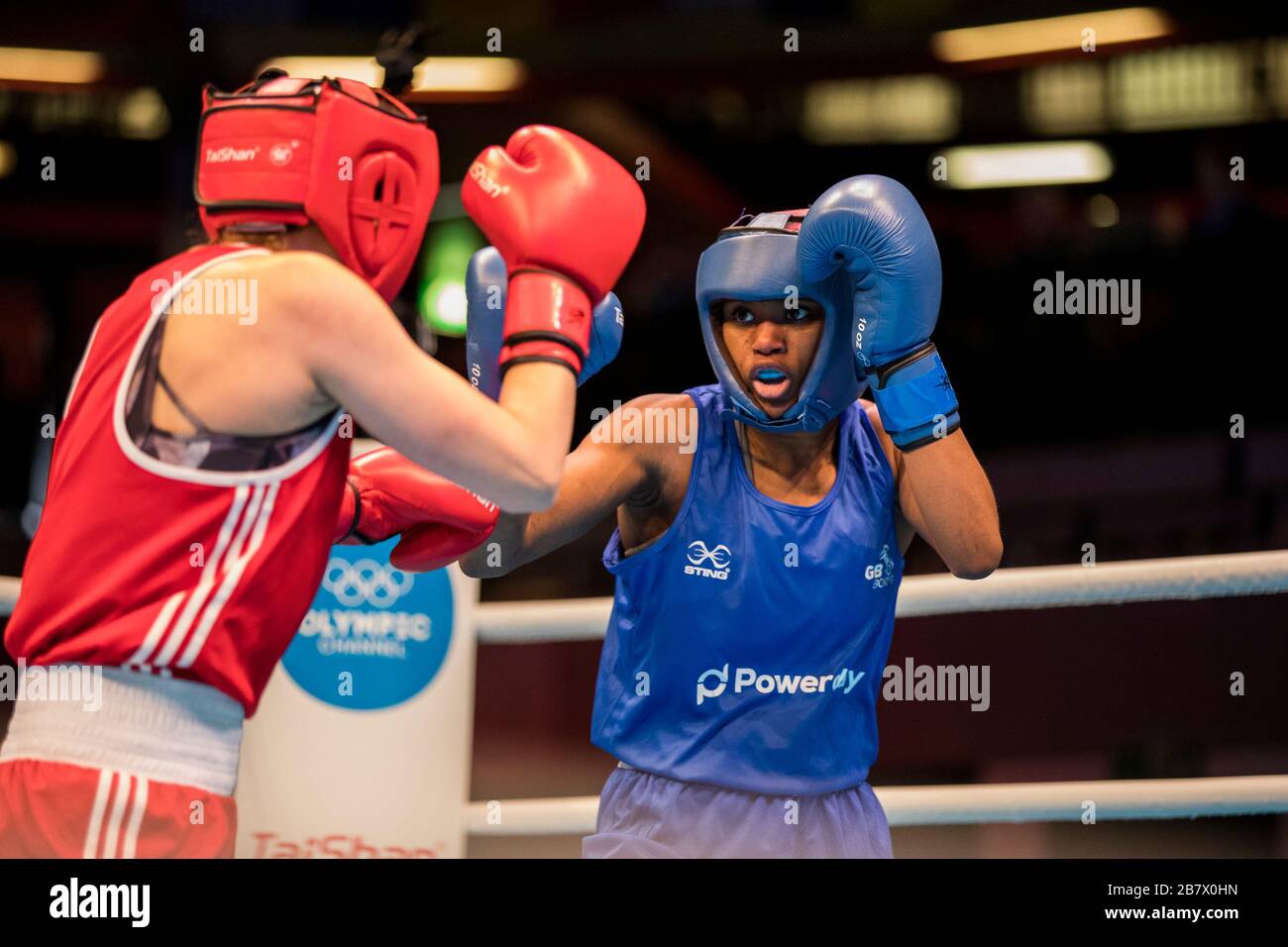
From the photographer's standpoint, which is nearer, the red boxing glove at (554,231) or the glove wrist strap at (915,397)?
the red boxing glove at (554,231)

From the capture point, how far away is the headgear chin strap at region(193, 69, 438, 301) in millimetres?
1539

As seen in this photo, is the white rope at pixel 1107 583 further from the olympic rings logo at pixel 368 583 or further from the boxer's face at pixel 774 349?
the olympic rings logo at pixel 368 583

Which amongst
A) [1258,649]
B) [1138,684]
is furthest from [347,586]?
[1258,649]

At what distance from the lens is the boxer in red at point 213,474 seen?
1.44 meters

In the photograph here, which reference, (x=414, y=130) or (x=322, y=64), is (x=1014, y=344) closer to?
(x=322, y=64)

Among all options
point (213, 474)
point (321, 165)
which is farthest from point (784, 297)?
point (213, 474)

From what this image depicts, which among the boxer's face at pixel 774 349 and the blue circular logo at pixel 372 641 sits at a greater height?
the boxer's face at pixel 774 349

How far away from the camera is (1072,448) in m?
5.25

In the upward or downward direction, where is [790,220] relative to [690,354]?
downward

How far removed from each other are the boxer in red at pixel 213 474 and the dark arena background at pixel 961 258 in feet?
4.45

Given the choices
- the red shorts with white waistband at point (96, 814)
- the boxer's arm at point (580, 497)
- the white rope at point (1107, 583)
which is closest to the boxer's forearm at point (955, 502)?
the boxer's arm at point (580, 497)

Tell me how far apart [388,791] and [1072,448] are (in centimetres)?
319

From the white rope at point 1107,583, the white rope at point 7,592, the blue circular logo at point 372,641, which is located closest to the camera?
the white rope at point 1107,583

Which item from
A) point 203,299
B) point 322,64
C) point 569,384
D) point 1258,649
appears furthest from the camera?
point 322,64
